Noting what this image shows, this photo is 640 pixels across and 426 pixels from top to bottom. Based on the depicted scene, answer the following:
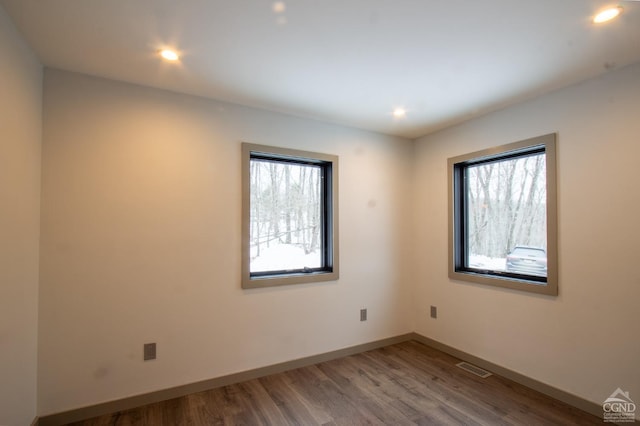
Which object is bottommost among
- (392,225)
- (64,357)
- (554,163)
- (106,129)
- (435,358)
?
(435,358)

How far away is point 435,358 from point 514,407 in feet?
3.21

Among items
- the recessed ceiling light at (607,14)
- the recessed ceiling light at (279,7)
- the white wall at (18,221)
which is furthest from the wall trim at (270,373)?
the recessed ceiling light at (279,7)

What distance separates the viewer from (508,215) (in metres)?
3.04

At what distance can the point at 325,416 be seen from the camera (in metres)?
2.29

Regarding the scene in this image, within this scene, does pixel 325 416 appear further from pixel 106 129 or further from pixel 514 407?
pixel 106 129

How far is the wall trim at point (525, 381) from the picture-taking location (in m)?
2.32

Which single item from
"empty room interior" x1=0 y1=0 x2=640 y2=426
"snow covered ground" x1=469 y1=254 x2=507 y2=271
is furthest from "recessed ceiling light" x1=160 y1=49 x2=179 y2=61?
"snow covered ground" x1=469 y1=254 x2=507 y2=271

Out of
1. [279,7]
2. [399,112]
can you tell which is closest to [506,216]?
[399,112]

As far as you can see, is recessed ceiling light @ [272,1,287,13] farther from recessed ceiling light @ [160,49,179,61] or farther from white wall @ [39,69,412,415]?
white wall @ [39,69,412,415]

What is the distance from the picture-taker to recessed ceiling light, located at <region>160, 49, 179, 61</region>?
6.66ft

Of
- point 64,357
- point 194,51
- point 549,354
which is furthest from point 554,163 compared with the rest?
point 64,357

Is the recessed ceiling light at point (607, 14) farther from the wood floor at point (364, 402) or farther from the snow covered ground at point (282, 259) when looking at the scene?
the snow covered ground at point (282, 259)

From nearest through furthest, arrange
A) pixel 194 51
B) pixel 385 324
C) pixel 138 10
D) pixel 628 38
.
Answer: pixel 138 10 < pixel 628 38 < pixel 194 51 < pixel 385 324

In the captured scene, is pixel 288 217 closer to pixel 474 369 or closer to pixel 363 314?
pixel 363 314
